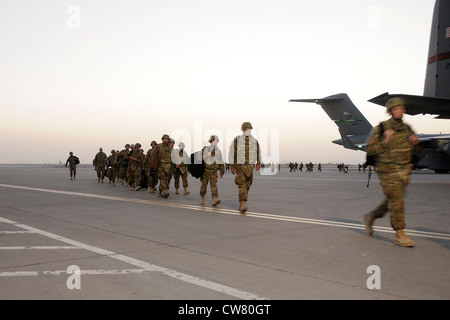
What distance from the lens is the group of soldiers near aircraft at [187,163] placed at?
880cm

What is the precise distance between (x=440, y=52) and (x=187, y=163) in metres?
15.2

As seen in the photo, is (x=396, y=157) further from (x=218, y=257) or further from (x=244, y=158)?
(x=244, y=158)

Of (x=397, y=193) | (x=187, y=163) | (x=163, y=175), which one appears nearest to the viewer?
(x=397, y=193)

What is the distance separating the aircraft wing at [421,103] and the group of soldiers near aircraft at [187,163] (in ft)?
25.3

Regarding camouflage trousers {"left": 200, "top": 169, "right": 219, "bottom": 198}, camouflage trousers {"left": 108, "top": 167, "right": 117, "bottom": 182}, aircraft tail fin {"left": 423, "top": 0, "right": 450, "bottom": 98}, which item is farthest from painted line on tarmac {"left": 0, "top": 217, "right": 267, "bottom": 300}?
aircraft tail fin {"left": 423, "top": 0, "right": 450, "bottom": 98}

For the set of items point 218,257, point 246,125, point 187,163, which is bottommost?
point 218,257

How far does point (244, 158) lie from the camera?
8789 millimetres

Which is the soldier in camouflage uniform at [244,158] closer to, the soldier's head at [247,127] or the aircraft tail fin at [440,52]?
the soldier's head at [247,127]

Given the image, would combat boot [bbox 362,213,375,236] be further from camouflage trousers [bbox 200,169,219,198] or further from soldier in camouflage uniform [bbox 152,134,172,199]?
soldier in camouflage uniform [bbox 152,134,172,199]

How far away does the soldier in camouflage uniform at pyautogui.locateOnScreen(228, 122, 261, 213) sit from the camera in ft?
28.6

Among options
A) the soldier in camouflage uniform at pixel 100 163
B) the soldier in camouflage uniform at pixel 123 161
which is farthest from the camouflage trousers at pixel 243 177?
the soldier in camouflage uniform at pixel 100 163

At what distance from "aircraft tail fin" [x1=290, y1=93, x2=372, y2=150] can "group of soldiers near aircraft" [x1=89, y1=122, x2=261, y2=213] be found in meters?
17.8

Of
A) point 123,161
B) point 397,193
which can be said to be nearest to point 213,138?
point 397,193

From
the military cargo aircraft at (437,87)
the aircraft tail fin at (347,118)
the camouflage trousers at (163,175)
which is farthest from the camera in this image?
the aircraft tail fin at (347,118)
